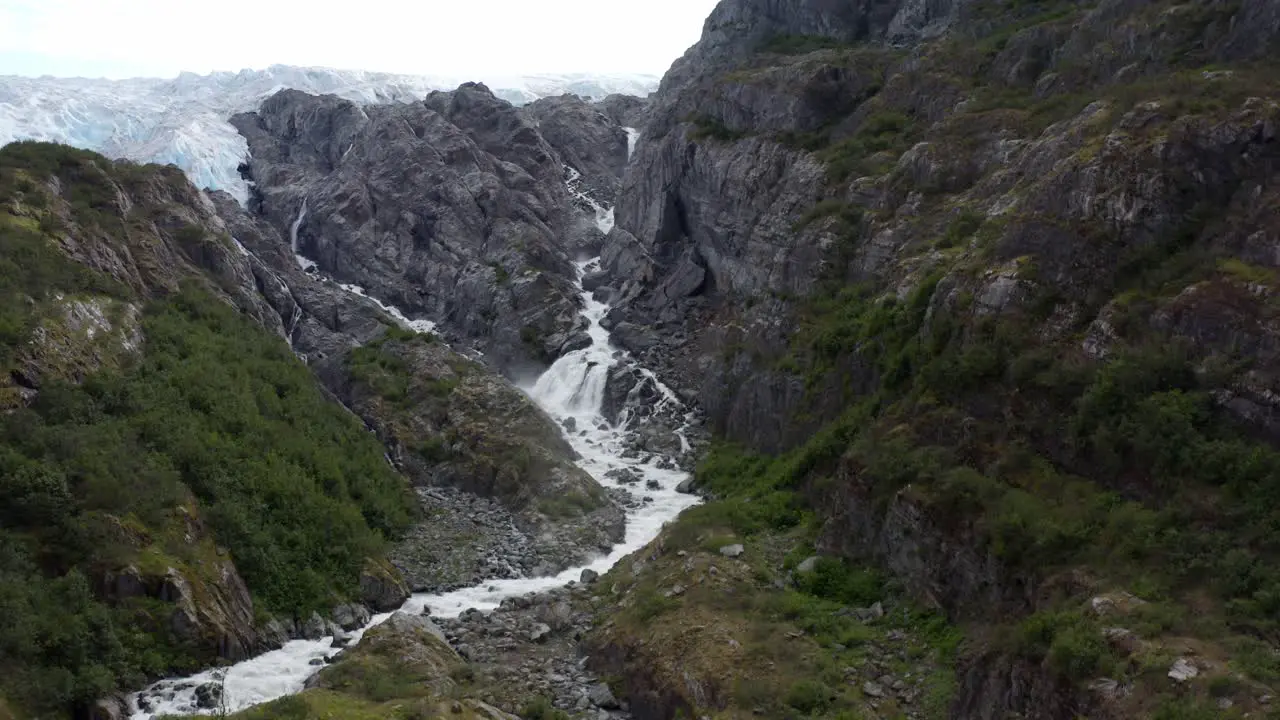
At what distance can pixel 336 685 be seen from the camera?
2236 cm

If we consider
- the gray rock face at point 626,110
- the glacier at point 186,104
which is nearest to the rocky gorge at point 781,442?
the glacier at point 186,104

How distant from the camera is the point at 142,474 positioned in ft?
88.1

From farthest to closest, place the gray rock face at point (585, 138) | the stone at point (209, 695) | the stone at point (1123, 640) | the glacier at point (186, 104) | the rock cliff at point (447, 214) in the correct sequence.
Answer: the glacier at point (186, 104)
the gray rock face at point (585, 138)
the rock cliff at point (447, 214)
the stone at point (209, 695)
the stone at point (1123, 640)

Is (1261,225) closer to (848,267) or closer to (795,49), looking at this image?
(848,267)

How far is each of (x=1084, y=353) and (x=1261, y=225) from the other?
18.4 ft

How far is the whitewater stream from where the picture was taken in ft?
75.4

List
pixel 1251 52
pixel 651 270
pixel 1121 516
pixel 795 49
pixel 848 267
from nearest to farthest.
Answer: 1. pixel 1121 516
2. pixel 1251 52
3. pixel 848 267
4. pixel 651 270
5. pixel 795 49

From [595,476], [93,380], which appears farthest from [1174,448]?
[93,380]

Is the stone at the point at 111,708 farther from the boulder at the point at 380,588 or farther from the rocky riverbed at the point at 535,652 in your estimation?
the boulder at the point at 380,588

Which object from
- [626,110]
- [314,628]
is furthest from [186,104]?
[314,628]

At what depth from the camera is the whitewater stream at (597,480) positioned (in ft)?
75.4

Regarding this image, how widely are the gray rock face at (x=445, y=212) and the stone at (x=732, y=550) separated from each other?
1393 inches

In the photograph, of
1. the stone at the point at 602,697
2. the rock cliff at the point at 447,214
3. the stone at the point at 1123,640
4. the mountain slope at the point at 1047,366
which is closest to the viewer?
the stone at the point at 1123,640

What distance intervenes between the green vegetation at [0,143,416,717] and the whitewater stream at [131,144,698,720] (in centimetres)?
134
